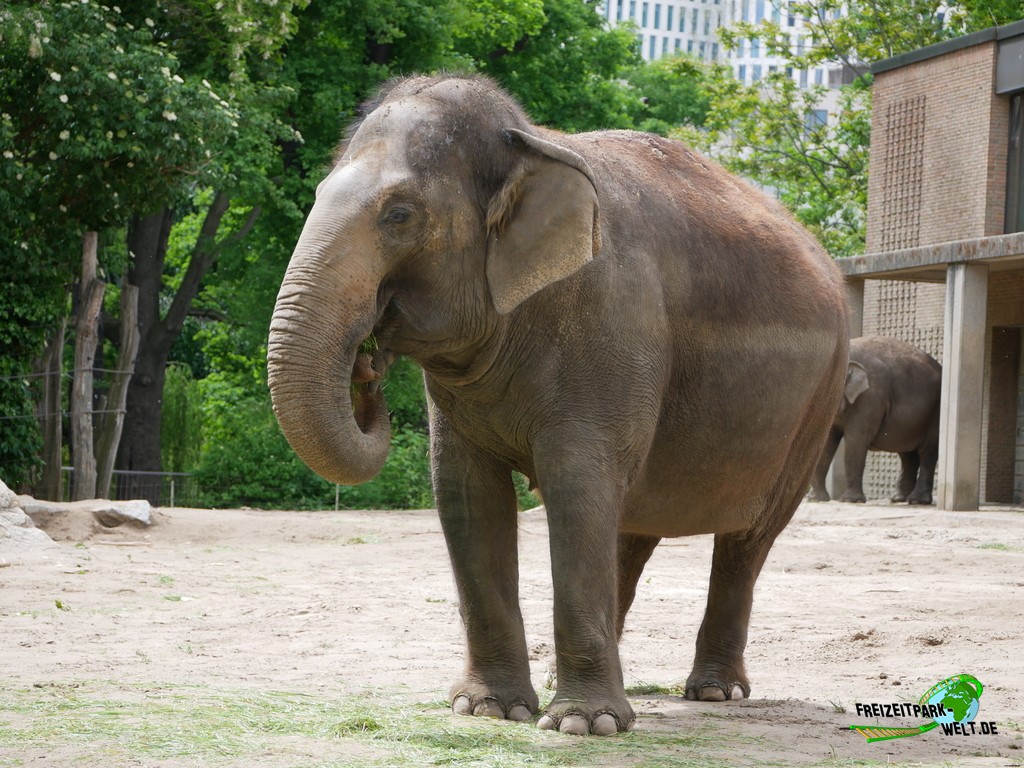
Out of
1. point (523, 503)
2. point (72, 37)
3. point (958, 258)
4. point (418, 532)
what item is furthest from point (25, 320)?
point (958, 258)

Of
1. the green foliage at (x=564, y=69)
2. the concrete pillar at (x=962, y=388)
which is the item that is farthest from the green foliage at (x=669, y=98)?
the concrete pillar at (x=962, y=388)

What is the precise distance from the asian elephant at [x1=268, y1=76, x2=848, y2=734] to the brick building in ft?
41.5

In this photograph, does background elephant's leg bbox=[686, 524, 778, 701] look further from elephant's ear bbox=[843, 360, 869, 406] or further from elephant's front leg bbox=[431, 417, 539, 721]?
elephant's ear bbox=[843, 360, 869, 406]

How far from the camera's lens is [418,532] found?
17219mm

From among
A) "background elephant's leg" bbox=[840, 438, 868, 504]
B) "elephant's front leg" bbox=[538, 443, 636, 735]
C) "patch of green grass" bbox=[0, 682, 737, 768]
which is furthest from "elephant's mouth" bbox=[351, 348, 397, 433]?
"background elephant's leg" bbox=[840, 438, 868, 504]

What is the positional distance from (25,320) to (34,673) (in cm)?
1317

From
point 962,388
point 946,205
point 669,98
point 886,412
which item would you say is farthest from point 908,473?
point 669,98

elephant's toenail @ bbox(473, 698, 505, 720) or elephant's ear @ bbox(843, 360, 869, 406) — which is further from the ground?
elephant's ear @ bbox(843, 360, 869, 406)

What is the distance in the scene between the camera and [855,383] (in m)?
20.4

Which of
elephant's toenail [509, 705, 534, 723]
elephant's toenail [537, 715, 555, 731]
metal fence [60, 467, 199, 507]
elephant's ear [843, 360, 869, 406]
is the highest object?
elephant's ear [843, 360, 869, 406]

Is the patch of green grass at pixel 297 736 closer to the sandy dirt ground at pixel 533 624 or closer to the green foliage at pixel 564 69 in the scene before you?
the sandy dirt ground at pixel 533 624

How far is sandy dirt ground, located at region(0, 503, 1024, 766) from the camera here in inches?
247

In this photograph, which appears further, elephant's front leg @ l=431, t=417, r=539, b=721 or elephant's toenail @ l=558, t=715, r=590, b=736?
elephant's front leg @ l=431, t=417, r=539, b=721

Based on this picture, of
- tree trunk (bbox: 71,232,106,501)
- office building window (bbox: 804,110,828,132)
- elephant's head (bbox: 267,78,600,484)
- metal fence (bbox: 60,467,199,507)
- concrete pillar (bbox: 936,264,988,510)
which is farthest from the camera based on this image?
office building window (bbox: 804,110,828,132)
